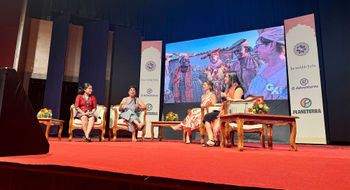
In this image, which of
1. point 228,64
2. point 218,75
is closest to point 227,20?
point 228,64

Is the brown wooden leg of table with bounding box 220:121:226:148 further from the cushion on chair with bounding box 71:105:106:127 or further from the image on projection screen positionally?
the image on projection screen

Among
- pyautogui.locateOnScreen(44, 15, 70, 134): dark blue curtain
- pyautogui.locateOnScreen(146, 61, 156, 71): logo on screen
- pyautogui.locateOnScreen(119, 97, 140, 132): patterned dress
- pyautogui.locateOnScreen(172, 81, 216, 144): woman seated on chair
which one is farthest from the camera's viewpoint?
pyautogui.locateOnScreen(146, 61, 156, 71): logo on screen

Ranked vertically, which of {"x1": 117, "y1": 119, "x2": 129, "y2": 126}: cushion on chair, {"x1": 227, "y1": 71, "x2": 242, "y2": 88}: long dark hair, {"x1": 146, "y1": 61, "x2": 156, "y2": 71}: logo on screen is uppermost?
{"x1": 146, "y1": 61, "x2": 156, "y2": 71}: logo on screen

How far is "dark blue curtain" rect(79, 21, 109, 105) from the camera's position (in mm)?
7637

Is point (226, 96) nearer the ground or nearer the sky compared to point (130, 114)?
nearer the sky

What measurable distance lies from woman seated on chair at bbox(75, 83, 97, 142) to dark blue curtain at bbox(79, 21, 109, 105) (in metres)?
2.52

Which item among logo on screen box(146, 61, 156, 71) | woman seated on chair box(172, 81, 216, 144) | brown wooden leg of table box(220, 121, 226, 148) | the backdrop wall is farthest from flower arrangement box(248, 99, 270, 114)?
logo on screen box(146, 61, 156, 71)

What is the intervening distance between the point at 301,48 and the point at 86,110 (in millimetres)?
5176

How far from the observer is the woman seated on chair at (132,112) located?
5.30m

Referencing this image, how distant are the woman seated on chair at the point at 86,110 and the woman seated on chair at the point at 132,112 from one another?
62 cm

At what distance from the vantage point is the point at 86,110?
4.92 metres

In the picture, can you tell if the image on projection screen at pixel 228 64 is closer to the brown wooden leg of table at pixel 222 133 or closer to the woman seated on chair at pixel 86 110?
the woman seated on chair at pixel 86 110

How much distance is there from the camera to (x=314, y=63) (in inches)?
228

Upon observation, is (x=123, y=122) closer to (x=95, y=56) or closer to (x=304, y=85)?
(x=95, y=56)
